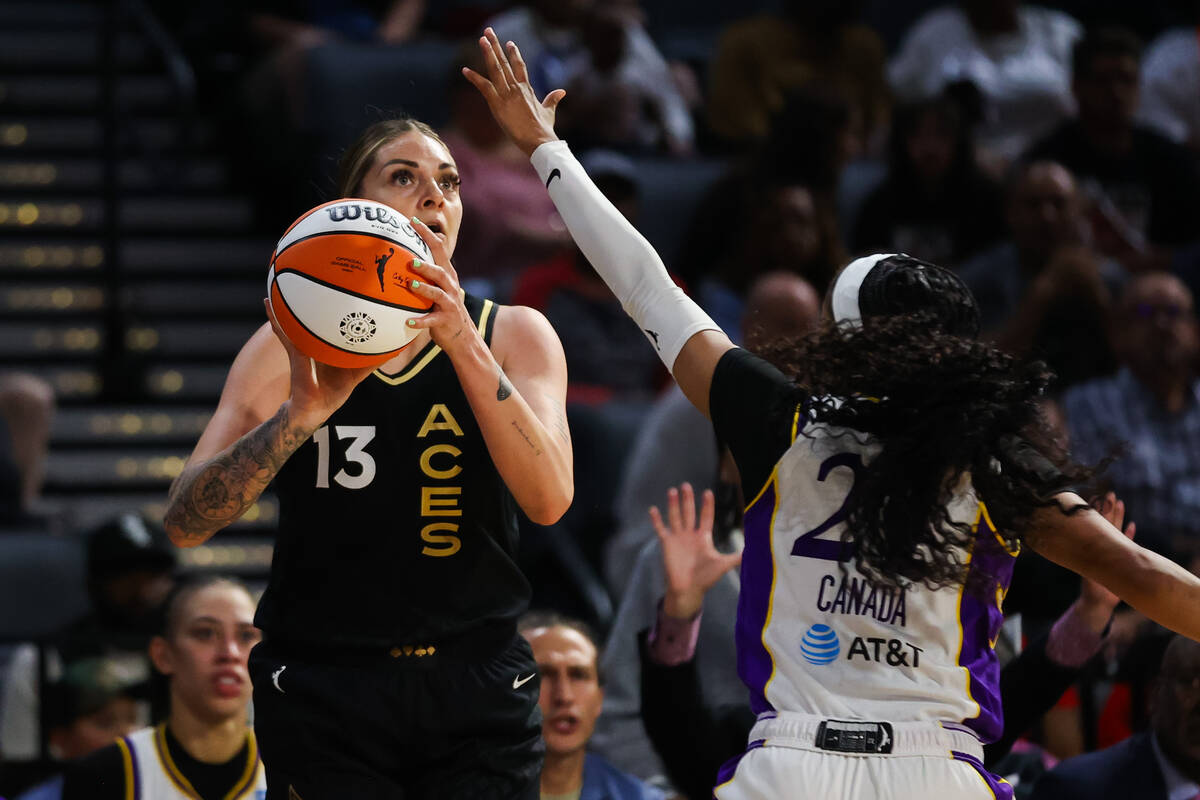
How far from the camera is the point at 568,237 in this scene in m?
8.01

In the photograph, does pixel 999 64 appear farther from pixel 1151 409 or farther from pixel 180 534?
pixel 180 534

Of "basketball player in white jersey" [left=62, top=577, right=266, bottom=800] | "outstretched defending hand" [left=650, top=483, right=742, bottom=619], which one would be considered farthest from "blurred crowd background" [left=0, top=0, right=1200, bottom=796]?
"outstretched defending hand" [left=650, top=483, right=742, bottom=619]

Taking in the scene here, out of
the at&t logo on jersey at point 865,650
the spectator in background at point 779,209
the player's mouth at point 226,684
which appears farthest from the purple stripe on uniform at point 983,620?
the spectator in background at point 779,209

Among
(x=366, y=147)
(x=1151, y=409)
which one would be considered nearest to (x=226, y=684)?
(x=366, y=147)

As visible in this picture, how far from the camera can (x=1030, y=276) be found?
26.2ft

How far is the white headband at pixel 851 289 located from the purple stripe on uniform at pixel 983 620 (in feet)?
1.64

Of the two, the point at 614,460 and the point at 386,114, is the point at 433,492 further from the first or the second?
the point at 614,460

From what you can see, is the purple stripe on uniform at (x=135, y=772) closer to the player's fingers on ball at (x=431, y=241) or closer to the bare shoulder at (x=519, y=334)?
the bare shoulder at (x=519, y=334)

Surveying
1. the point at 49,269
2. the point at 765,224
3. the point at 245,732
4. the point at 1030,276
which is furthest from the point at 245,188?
the point at 245,732

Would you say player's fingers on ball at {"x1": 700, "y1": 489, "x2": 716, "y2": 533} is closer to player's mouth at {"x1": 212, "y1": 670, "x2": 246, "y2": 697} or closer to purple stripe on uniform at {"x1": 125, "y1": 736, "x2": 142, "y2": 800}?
player's mouth at {"x1": 212, "y1": 670, "x2": 246, "y2": 697}

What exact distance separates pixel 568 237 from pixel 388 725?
5104 millimetres

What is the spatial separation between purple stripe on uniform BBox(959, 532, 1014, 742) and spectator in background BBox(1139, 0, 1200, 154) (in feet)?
23.9

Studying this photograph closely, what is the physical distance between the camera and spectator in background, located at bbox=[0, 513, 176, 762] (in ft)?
19.2

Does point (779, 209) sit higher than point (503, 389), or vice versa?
point (779, 209)
